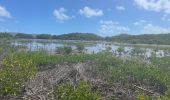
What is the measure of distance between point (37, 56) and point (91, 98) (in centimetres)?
891

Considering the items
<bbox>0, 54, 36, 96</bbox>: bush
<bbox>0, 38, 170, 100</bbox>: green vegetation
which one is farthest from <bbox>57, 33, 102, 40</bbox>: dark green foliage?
<bbox>0, 54, 36, 96</bbox>: bush

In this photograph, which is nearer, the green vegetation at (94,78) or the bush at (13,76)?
the green vegetation at (94,78)

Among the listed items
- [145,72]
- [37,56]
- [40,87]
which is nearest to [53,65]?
[37,56]

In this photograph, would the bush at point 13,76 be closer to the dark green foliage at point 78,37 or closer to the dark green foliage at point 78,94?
the dark green foliage at point 78,94

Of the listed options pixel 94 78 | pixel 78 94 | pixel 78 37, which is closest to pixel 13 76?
pixel 78 94

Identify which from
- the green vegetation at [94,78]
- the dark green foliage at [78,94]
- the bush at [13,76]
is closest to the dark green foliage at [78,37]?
Result: the green vegetation at [94,78]

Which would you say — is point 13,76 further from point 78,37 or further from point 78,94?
point 78,37

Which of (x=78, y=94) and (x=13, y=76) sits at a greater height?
(x=13, y=76)

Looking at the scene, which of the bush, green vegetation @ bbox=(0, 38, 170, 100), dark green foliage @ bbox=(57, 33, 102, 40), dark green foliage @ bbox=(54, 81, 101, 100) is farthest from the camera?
dark green foliage @ bbox=(57, 33, 102, 40)

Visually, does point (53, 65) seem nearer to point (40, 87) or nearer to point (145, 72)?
point (145, 72)

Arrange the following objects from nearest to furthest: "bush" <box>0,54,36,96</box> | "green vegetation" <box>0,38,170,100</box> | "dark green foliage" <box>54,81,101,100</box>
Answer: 1. "dark green foliage" <box>54,81,101,100</box>
2. "green vegetation" <box>0,38,170,100</box>
3. "bush" <box>0,54,36,96</box>

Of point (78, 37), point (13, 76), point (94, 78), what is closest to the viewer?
point (13, 76)

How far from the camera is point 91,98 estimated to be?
8281 millimetres

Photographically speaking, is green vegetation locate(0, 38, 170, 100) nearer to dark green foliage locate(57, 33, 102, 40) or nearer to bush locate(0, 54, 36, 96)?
bush locate(0, 54, 36, 96)
